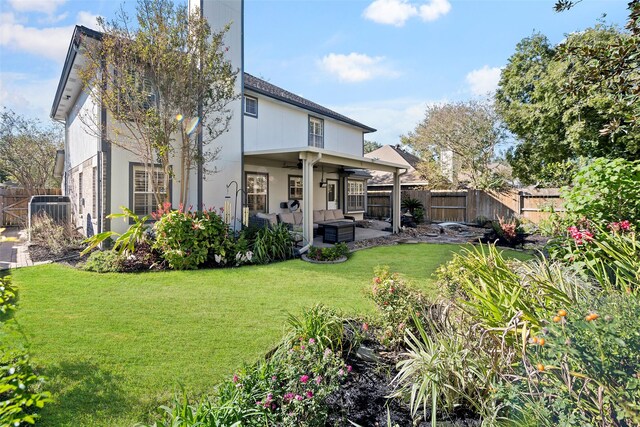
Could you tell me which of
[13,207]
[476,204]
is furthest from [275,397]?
[13,207]

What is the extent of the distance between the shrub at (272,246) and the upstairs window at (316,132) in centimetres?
793

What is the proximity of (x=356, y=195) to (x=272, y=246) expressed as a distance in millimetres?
11500

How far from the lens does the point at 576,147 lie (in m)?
13.7

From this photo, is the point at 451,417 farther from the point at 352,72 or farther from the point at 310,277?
the point at 352,72

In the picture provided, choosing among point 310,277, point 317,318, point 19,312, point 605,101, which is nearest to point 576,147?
point 605,101

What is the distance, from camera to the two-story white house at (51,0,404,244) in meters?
9.68

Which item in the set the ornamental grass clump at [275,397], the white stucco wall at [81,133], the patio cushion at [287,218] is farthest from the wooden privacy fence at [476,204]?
the white stucco wall at [81,133]

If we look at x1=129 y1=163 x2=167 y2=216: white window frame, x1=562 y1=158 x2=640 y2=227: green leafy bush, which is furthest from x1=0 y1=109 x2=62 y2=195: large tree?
x1=562 y1=158 x2=640 y2=227: green leafy bush

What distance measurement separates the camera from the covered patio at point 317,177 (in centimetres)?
1037

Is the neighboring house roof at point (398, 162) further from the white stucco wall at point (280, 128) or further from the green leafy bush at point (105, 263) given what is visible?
the green leafy bush at point (105, 263)

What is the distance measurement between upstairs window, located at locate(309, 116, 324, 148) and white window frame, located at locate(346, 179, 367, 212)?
3.06 metres

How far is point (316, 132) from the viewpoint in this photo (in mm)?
17406

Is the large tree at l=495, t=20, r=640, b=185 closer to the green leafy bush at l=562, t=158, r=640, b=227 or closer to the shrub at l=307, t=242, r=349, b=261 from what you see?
the green leafy bush at l=562, t=158, r=640, b=227

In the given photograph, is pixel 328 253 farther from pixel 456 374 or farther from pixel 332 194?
pixel 332 194
